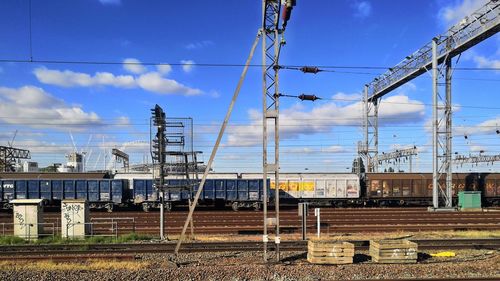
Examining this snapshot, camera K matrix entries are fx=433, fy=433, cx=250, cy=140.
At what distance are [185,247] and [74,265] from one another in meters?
4.68

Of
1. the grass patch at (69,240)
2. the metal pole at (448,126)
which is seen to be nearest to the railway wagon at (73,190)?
the grass patch at (69,240)

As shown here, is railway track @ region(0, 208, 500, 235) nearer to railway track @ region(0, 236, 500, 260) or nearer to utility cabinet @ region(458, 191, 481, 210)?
railway track @ region(0, 236, 500, 260)

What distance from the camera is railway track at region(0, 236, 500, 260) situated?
16.0 m

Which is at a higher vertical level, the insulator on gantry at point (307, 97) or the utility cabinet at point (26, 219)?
the insulator on gantry at point (307, 97)

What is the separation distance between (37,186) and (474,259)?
3330cm

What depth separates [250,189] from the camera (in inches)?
1468

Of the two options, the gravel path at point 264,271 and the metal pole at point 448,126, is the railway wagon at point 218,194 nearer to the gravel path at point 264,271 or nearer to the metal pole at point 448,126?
the metal pole at point 448,126

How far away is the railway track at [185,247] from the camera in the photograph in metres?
16.0

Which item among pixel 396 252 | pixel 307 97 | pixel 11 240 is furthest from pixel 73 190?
pixel 396 252

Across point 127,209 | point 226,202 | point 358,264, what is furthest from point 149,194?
point 358,264

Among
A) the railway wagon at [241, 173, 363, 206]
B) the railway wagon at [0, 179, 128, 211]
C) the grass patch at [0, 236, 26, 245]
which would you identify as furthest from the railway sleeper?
the grass patch at [0, 236, 26, 245]

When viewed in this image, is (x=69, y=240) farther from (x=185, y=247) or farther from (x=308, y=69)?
(x=308, y=69)

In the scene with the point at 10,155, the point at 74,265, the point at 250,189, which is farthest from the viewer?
the point at 10,155

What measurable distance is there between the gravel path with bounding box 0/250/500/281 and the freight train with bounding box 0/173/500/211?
68.6ft
